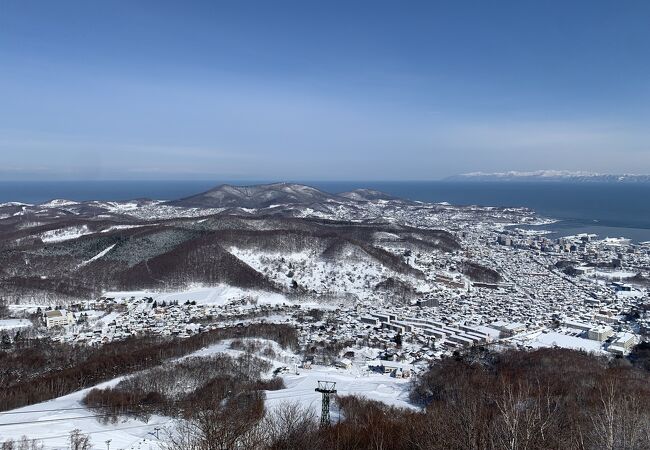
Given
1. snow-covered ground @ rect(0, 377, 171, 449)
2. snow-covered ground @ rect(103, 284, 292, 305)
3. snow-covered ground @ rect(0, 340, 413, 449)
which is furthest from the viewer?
snow-covered ground @ rect(103, 284, 292, 305)

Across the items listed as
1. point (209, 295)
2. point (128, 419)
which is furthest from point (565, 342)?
point (209, 295)

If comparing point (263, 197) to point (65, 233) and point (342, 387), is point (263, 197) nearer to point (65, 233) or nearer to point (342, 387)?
point (65, 233)

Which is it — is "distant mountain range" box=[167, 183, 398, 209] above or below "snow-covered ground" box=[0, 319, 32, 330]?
above

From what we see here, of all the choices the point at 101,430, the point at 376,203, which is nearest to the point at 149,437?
the point at 101,430

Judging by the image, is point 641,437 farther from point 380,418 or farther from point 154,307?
point 154,307

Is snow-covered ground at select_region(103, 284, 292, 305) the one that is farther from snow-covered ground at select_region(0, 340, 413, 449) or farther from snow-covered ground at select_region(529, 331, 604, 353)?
snow-covered ground at select_region(529, 331, 604, 353)

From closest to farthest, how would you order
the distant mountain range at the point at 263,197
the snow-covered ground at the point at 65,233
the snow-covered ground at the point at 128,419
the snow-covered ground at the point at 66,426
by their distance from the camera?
the snow-covered ground at the point at 66,426, the snow-covered ground at the point at 128,419, the snow-covered ground at the point at 65,233, the distant mountain range at the point at 263,197

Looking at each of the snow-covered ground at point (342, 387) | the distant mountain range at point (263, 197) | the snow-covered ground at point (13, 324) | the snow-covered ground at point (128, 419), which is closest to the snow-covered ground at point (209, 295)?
the snow-covered ground at point (13, 324)

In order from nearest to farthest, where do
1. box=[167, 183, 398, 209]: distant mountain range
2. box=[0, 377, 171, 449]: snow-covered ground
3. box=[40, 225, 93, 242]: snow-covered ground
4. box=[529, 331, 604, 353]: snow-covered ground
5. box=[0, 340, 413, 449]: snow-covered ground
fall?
1. box=[0, 377, 171, 449]: snow-covered ground
2. box=[0, 340, 413, 449]: snow-covered ground
3. box=[529, 331, 604, 353]: snow-covered ground
4. box=[40, 225, 93, 242]: snow-covered ground
5. box=[167, 183, 398, 209]: distant mountain range

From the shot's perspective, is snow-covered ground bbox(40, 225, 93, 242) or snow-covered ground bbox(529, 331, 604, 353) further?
snow-covered ground bbox(40, 225, 93, 242)

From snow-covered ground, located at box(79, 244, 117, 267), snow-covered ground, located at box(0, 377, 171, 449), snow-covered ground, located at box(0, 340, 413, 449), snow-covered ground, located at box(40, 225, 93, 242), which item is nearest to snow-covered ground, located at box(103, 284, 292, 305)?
snow-covered ground, located at box(79, 244, 117, 267)

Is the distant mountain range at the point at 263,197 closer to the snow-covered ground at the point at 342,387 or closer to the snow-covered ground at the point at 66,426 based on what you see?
the snow-covered ground at the point at 342,387
